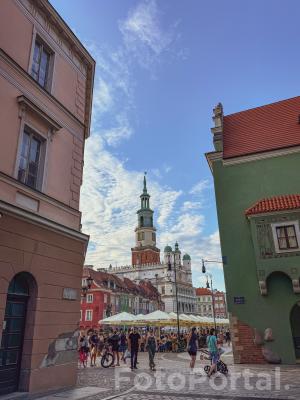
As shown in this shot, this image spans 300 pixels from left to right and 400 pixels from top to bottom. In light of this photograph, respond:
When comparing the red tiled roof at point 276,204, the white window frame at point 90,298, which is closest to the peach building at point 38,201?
the red tiled roof at point 276,204

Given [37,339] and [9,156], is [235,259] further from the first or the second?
[9,156]

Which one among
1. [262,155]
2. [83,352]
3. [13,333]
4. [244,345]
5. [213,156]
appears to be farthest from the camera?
[213,156]

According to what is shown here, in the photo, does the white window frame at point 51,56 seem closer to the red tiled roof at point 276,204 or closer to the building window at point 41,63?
the building window at point 41,63

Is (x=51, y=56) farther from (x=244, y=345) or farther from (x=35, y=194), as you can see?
(x=244, y=345)

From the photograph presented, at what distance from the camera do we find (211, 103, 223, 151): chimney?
20969mm

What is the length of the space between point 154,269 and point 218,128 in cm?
9842

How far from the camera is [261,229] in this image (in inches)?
691

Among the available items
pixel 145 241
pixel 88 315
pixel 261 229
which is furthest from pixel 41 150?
pixel 145 241

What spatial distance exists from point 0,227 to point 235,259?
521 inches

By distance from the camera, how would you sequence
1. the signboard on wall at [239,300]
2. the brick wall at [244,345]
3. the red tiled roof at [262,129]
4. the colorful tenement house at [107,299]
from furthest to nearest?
1. the colorful tenement house at [107,299]
2. the red tiled roof at [262,129]
3. the signboard on wall at [239,300]
4. the brick wall at [244,345]

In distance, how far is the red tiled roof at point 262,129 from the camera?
2053 centimetres

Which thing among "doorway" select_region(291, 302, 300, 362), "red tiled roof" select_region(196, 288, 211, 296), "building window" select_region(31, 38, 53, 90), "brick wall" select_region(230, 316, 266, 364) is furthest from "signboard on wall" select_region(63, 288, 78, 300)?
"red tiled roof" select_region(196, 288, 211, 296)

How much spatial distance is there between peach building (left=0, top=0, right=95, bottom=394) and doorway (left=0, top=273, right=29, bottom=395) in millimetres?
25

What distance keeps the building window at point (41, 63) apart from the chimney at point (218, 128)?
11656 millimetres
